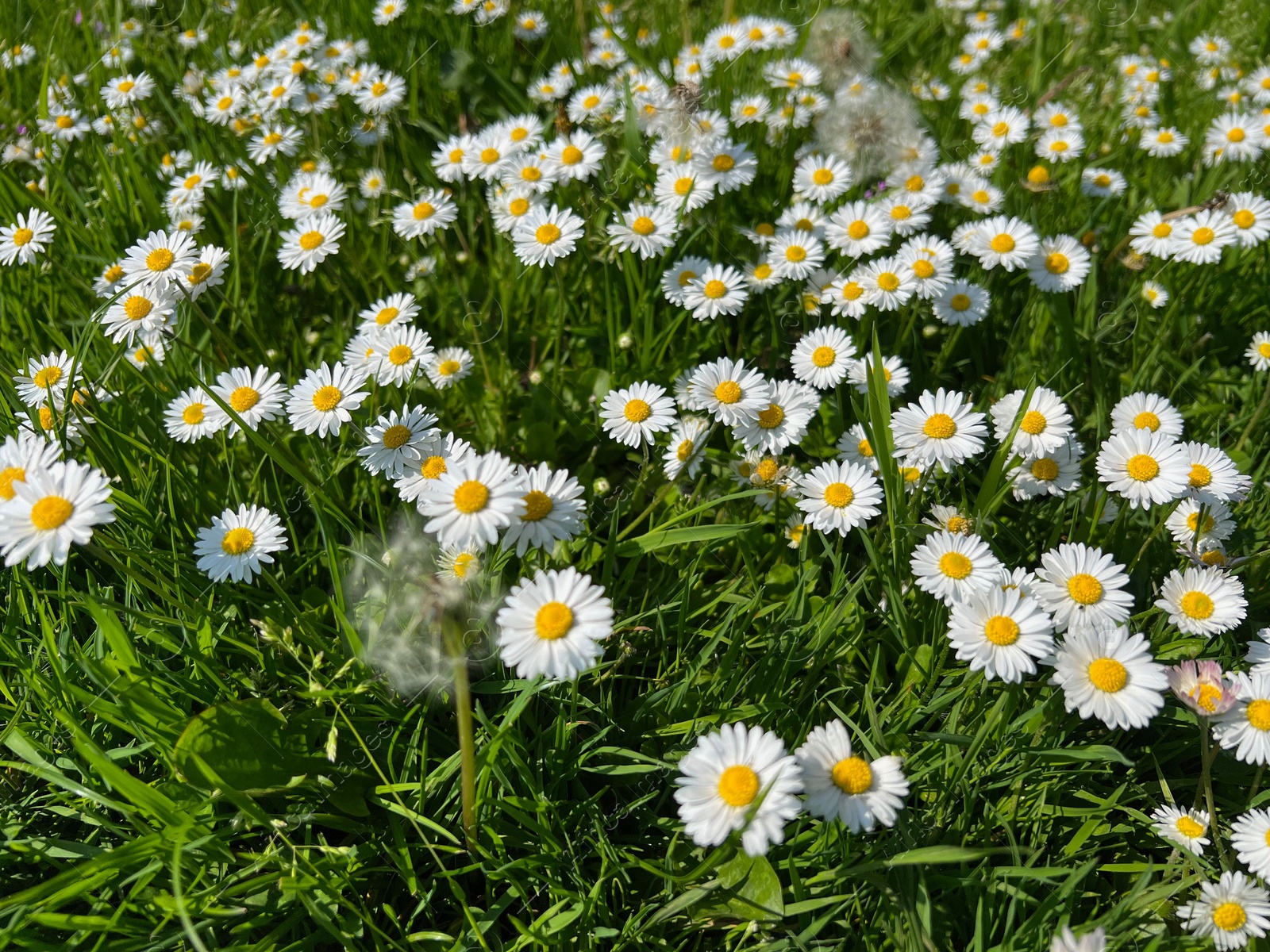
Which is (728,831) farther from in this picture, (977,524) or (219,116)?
(219,116)

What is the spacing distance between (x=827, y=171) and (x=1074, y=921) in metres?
2.61

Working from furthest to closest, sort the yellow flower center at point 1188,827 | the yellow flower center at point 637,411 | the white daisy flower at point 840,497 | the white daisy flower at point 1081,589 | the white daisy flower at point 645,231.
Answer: the white daisy flower at point 645,231
the yellow flower center at point 637,411
the white daisy flower at point 840,497
the white daisy flower at point 1081,589
the yellow flower center at point 1188,827

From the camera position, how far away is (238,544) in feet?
7.14

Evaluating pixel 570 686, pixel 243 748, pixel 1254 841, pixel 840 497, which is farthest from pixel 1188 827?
pixel 243 748

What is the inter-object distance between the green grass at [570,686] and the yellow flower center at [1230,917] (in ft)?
0.26

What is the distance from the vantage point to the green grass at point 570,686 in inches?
71.2

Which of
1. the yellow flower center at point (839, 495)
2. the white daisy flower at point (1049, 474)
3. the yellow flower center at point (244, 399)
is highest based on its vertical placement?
the yellow flower center at point (244, 399)

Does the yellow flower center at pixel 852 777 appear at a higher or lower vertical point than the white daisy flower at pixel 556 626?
lower

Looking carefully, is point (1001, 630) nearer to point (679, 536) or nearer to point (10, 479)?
point (679, 536)

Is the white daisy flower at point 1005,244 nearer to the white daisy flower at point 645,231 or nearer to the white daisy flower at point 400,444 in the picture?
the white daisy flower at point 645,231

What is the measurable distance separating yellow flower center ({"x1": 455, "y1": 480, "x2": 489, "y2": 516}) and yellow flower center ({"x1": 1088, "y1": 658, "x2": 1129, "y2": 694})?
131 cm

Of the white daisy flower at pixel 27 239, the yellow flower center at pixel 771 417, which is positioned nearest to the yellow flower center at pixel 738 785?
the yellow flower center at pixel 771 417

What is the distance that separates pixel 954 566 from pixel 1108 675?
15.4 inches

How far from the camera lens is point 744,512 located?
2.64m
